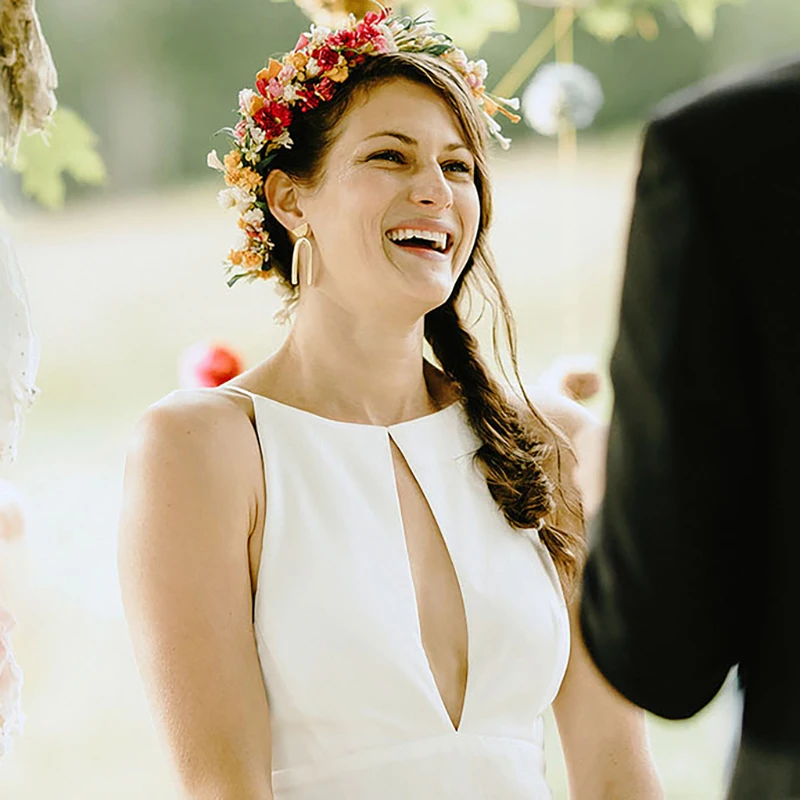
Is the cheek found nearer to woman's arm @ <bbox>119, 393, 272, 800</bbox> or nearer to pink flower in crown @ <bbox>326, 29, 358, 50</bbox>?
pink flower in crown @ <bbox>326, 29, 358, 50</bbox>

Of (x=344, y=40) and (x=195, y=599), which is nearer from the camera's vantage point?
(x=195, y=599)

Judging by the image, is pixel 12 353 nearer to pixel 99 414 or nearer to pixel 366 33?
pixel 366 33

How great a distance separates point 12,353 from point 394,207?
0.64m

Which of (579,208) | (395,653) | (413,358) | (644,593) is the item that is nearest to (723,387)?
(644,593)

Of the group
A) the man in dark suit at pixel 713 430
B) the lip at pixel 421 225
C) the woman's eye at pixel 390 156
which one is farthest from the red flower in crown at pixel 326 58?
the man in dark suit at pixel 713 430

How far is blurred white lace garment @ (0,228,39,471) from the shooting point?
1307 millimetres

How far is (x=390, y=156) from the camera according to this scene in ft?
5.90

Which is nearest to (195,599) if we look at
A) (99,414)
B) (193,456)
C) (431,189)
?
(193,456)

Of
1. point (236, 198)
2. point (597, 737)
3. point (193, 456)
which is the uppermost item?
point (236, 198)

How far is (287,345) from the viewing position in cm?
187

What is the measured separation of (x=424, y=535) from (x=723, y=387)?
1.02 meters

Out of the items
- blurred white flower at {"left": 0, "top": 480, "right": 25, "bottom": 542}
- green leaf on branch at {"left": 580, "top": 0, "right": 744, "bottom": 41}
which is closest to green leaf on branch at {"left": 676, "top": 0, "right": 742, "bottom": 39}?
green leaf on branch at {"left": 580, "top": 0, "right": 744, "bottom": 41}

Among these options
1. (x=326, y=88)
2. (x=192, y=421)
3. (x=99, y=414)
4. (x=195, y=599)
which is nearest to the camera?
(x=195, y=599)

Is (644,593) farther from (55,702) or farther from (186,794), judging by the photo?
(55,702)
